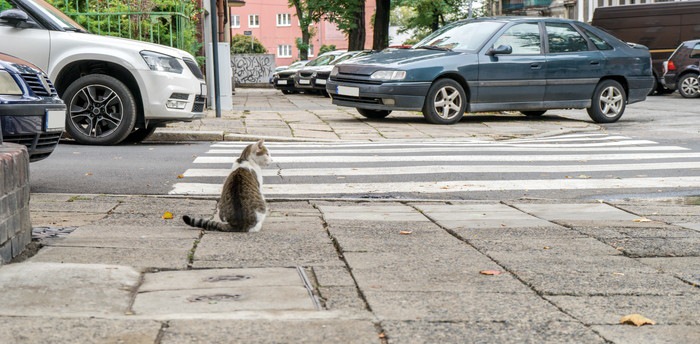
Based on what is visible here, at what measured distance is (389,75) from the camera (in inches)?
607

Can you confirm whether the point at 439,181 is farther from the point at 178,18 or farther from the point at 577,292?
the point at 178,18

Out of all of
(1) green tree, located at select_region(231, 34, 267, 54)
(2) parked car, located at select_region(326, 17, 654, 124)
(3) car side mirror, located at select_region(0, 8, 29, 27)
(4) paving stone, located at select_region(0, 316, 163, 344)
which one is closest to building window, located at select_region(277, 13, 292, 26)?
(1) green tree, located at select_region(231, 34, 267, 54)

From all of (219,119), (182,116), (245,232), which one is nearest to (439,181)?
(245,232)

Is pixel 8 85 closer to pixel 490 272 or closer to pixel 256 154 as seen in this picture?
pixel 256 154

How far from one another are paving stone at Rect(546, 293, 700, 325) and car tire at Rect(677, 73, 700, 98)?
87.8 ft

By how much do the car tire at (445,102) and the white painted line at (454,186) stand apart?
6.33 m

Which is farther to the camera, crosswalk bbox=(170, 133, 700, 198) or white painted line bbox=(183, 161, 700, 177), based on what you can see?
white painted line bbox=(183, 161, 700, 177)

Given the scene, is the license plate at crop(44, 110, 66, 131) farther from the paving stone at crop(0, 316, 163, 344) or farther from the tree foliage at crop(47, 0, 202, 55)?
the tree foliage at crop(47, 0, 202, 55)

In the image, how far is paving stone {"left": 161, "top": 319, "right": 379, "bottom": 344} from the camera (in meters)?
3.58

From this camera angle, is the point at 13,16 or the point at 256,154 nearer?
the point at 256,154

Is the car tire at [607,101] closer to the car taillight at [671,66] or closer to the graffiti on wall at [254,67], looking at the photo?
the car taillight at [671,66]

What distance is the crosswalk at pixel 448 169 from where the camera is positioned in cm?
891

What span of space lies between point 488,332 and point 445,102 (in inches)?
480

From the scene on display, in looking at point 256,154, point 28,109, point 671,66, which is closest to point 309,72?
point 671,66
